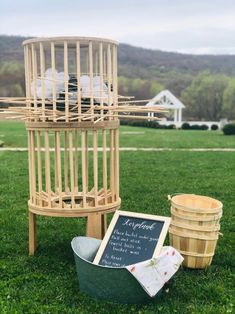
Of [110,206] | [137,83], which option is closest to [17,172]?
[110,206]

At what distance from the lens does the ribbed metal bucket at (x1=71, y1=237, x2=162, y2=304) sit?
3744 mm

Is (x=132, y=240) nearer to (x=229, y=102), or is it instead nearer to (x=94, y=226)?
(x=94, y=226)

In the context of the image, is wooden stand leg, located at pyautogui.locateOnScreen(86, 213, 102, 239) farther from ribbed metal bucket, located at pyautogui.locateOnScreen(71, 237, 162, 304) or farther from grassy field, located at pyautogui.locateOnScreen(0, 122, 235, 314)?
ribbed metal bucket, located at pyautogui.locateOnScreen(71, 237, 162, 304)

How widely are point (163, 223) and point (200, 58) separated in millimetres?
123421

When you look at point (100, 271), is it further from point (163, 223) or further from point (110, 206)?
point (110, 206)

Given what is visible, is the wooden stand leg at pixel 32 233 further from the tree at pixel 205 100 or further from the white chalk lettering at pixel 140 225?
the tree at pixel 205 100

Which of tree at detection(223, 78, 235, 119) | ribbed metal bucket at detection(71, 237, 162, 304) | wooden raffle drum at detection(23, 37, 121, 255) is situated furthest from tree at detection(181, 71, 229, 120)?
ribbed metal bucket at detection(71, 237, 162, 304)

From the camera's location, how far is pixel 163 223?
421 cm

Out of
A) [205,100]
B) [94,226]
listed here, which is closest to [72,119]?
[94,226]

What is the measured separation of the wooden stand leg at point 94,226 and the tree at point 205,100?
59243 mm

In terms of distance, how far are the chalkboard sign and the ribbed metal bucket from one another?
0.28 metres

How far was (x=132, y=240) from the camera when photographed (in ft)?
13.9

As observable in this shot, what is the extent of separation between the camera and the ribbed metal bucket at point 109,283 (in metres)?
3.74

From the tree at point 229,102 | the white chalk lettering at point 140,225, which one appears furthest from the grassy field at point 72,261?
the tree at point 229,102
